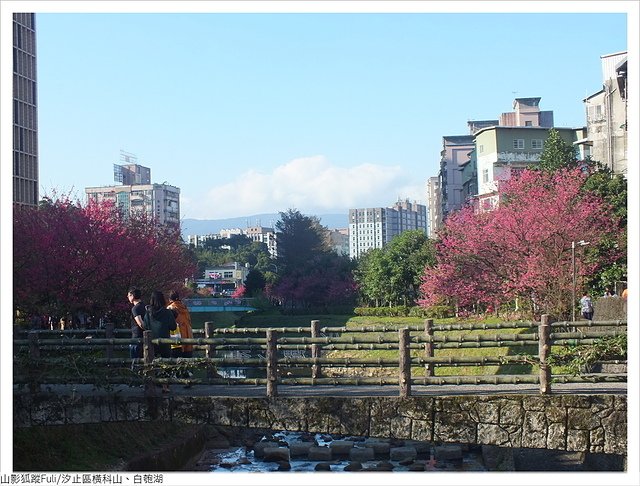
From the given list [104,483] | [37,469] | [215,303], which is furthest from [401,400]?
[215,303]

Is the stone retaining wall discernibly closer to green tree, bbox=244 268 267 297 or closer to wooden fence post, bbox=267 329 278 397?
wooden fence post, bbox=267 329 278 397

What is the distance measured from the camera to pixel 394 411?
491 inches

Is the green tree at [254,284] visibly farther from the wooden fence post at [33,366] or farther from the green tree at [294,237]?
the wooden fence post at [33,366]

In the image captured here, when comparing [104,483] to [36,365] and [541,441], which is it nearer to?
[36,365]

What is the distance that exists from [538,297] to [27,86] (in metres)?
49.5

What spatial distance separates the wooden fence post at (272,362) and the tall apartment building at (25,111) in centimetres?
6002

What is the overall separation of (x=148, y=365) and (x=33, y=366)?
66.3 inches

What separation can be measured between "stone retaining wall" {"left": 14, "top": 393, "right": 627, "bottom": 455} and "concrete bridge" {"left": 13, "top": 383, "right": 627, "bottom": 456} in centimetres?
1

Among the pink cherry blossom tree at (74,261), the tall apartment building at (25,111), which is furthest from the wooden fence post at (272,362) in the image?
the tall apartment building at (25,111)

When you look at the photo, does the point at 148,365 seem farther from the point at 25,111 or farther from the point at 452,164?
the point at 452,164

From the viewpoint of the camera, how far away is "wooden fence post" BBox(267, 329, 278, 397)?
12539 mm

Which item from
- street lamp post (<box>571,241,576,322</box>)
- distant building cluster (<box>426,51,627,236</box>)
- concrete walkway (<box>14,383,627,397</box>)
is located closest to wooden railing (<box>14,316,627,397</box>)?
concrete walkway (<box>14,383,627,397</box>)

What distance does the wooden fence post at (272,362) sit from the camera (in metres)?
12.5

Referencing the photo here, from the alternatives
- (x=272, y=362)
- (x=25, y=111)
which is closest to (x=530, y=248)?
(x=272, y=362)
